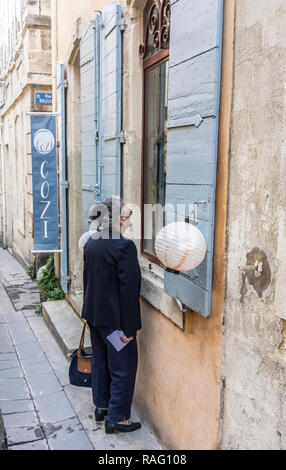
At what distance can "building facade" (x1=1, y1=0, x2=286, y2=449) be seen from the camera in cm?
210

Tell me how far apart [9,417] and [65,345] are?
130 centimetres

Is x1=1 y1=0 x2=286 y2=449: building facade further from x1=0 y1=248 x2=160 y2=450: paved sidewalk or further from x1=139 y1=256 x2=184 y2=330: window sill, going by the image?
x1=0 y1=248 x2=160 y2=450: paved sidewalk

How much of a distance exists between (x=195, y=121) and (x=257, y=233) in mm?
827

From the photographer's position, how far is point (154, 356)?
3.59 meters

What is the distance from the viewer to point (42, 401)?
169 inches

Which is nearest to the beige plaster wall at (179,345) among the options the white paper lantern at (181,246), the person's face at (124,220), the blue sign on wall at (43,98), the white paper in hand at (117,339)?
the white paper lantern at (181,246)

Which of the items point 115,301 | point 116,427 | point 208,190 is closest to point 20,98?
point 115,301

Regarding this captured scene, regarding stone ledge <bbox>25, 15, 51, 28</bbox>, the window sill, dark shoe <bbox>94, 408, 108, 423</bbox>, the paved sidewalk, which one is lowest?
the paved sidewalk

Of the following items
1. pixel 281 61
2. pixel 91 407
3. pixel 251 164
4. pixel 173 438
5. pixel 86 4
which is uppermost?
pixel 86 4

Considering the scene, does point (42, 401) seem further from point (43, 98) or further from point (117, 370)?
point (43, 98)

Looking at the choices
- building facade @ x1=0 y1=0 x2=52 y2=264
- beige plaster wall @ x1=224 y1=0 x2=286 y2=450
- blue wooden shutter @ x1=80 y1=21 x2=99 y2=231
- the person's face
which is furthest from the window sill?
building facade @ x1=0 y1=0 x2=52 y2=264

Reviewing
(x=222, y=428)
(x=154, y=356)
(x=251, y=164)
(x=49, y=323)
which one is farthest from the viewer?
(x=49, y=323)
